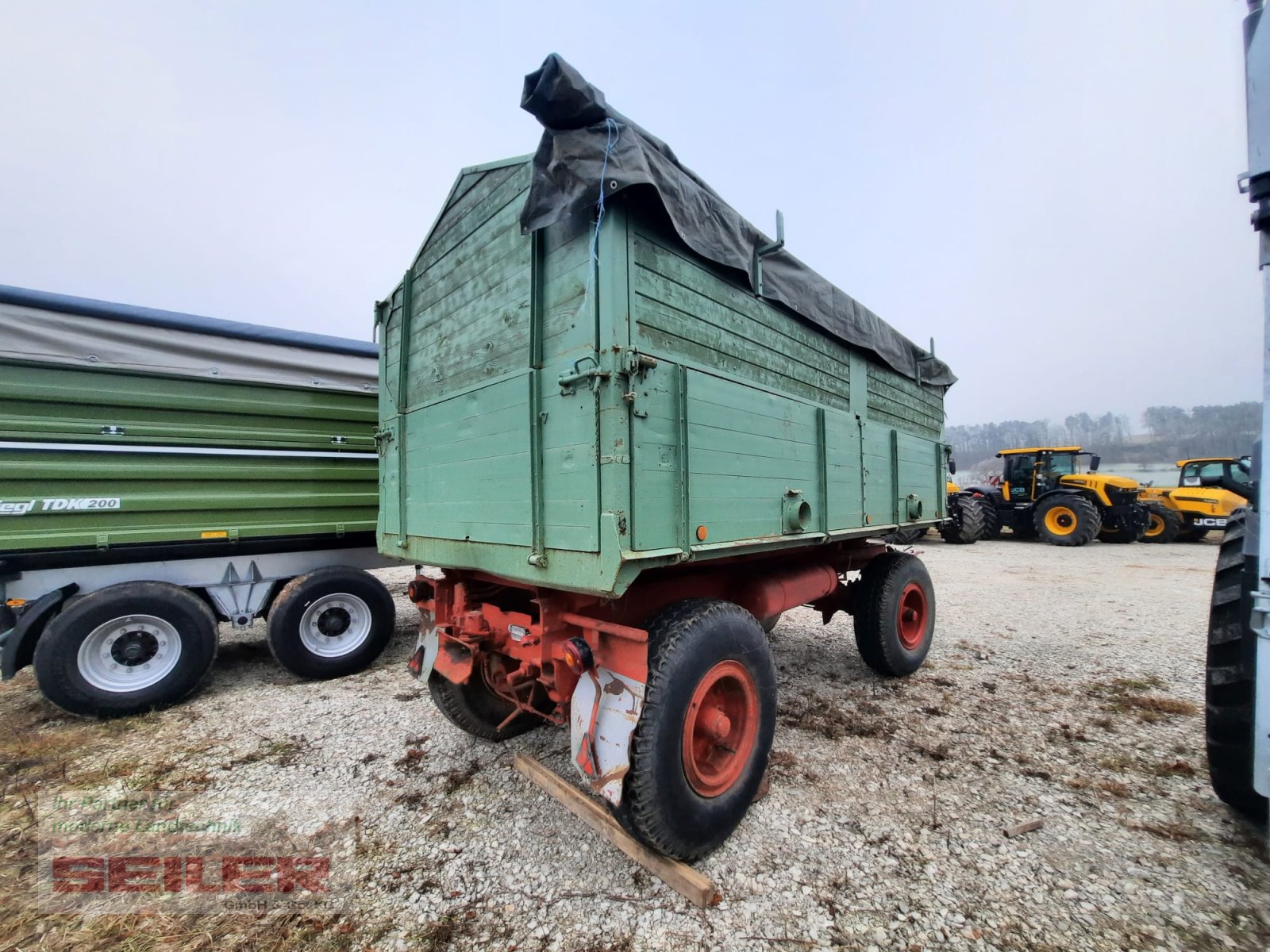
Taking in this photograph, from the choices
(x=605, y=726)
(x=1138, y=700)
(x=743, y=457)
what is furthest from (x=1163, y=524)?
(x=605, y=726)

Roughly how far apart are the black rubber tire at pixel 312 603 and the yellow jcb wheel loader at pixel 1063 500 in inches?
658

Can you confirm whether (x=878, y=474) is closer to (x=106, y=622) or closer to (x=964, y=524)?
(x=106, y=622)

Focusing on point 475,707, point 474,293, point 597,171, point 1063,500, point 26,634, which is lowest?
point 475,707

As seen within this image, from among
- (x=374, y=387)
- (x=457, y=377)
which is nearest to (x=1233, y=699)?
(x=457, y=377)

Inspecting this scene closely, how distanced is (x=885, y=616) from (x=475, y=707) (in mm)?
3353

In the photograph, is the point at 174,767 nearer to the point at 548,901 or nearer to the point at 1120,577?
the point at 548,901

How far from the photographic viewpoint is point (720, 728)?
2.51 meters

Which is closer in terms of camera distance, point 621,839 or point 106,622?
point 621,839

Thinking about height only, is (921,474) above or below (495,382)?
below

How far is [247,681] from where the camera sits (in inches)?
182

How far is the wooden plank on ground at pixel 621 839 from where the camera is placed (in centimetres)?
205

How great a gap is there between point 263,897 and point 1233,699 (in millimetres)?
4340

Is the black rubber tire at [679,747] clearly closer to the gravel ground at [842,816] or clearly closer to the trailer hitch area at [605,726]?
the trailer hitch area at [605,726]

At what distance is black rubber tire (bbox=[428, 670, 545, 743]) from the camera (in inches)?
129
